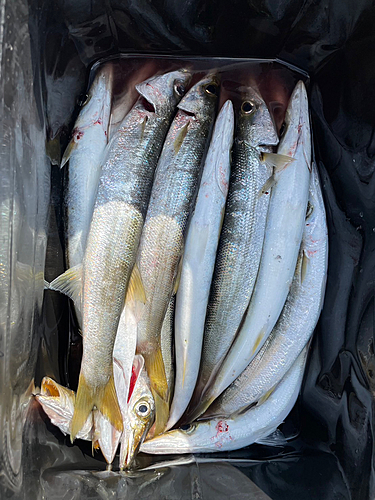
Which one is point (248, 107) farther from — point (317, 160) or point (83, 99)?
point (83, 99)

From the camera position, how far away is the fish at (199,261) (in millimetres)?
1295

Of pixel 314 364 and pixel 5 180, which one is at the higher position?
pixel 5 180

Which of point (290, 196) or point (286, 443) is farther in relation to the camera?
point (286, 443)

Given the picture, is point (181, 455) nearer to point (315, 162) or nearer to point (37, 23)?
point (315, 162)

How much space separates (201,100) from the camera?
1.42 meters

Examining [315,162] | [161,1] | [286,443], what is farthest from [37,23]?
[286,443]

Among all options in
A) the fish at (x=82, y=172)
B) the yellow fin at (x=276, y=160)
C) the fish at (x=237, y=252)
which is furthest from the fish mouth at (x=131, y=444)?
the yellow fin at (x=276, y=160)

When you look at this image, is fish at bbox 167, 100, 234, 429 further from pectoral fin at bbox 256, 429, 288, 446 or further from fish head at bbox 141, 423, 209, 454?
pectoral fin at bbox 256, 429, 288, 446

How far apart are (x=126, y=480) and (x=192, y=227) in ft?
2.74

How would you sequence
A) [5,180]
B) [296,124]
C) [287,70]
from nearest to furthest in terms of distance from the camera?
1. [5,180]
2. [296,124]
3. [287,70]

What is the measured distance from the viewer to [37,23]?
50.9 inches

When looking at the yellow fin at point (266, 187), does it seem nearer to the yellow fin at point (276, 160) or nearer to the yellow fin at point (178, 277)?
the yellow fin at point (276, 160)

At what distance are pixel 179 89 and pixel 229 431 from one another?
46.7 inches

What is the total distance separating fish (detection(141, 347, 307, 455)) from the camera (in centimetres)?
140
